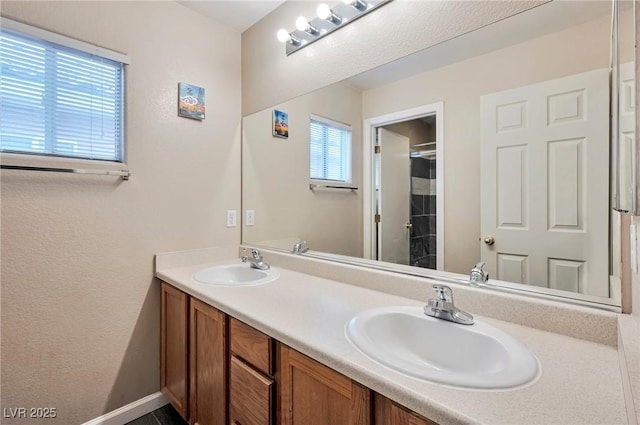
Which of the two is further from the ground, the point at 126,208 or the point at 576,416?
the point at 126,208

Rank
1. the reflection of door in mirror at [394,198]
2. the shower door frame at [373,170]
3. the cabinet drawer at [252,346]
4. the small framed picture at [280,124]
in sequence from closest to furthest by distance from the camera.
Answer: the cabinet drawer at [252,346] → the shower door frame at [373,170] → the reflection of door in mirror at [394,198] → the small framed picture at [280,124]

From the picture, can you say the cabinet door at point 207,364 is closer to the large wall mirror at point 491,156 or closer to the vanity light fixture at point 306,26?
the large wall mirror at point 491,156

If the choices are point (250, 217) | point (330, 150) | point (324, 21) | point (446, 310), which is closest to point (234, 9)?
point (324, 21)

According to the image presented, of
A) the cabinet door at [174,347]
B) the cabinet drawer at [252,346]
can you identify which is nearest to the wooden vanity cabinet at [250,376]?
the cabinet drawer at [252,346]

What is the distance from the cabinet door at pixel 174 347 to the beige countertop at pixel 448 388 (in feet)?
1.22

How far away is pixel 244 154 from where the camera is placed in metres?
2.17

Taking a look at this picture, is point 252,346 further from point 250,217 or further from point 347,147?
point 250,217

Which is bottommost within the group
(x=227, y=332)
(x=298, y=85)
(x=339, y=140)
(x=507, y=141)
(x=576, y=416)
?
(x=227, y=332)

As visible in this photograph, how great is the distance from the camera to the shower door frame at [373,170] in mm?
1257

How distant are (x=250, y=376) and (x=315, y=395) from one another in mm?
344

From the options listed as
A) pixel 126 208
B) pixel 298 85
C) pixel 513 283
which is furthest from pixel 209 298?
pixel 298 85

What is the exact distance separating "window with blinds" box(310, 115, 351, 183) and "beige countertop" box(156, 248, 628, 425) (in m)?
0.73

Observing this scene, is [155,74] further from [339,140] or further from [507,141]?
[507,141]

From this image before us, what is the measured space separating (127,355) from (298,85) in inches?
74.0
